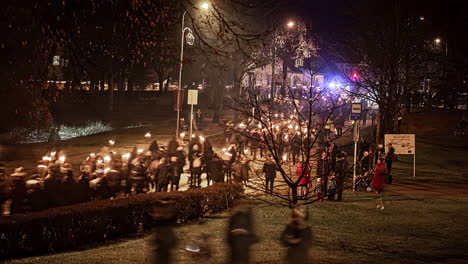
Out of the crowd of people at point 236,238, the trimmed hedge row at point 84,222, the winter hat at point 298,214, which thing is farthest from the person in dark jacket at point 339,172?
the crowd of people at point 236,238

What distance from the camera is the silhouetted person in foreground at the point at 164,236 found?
7156 mm

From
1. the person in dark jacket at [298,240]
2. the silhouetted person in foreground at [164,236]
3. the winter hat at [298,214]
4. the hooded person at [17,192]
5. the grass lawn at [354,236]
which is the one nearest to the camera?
the silhouetted person in foreground at [164,236]

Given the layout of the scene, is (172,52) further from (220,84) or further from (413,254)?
(220,84)

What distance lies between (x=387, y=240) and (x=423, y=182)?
12.1 meters

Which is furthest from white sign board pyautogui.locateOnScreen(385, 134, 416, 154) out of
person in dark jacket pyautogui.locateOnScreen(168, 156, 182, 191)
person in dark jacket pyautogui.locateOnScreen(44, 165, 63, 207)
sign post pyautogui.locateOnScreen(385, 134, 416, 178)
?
person in dark jacket pyautogui.locateOnScreen(44, 165, 63, 207)

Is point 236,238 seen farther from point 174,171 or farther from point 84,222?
point 174,171

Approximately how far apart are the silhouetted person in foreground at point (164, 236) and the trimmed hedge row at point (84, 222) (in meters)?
6.27

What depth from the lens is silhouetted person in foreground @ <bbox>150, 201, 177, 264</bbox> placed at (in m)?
7.16

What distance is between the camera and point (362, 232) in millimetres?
14414

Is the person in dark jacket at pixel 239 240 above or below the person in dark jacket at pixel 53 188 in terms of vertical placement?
above

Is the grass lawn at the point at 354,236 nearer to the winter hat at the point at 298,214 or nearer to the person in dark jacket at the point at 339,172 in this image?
the person in dark jacket at the point at 339,172

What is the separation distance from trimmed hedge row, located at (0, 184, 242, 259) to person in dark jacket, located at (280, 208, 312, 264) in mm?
7238

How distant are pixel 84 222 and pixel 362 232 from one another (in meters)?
7.22

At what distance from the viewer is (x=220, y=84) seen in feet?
177
